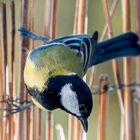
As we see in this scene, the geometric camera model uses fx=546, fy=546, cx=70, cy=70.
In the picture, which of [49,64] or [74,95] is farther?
[49,64]

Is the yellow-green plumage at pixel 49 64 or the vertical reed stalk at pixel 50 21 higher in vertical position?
the vertical reed stalk at pixel 50 21

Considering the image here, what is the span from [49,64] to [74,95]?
4.8 inches

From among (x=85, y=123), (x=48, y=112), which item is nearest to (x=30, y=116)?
(x=48, y=112)

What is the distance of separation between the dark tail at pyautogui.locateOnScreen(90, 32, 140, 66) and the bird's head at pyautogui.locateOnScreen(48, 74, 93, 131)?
3.8 inches

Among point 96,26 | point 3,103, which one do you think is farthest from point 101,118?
point 96,26

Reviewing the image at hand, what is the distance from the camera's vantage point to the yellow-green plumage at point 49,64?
0.94 meters

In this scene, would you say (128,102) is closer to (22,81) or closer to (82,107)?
(82,107)

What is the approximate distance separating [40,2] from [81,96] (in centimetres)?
115

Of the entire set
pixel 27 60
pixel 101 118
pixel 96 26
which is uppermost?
pixel 96 26

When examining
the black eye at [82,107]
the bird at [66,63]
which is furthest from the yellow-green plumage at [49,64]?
the black eye at [82,107]

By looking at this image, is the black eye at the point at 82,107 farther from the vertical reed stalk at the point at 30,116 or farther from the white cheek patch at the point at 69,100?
the vertical reed stalk at the point at 30,116

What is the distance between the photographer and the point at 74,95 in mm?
854

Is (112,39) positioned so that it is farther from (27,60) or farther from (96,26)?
(96,26)

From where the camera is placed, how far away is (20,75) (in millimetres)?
955
